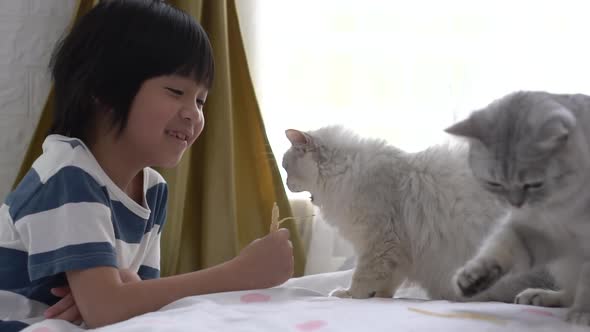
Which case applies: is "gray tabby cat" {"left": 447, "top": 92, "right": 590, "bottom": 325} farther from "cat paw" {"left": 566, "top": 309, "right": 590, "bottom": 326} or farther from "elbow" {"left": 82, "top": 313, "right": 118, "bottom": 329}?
"elbow" {"left": 82, "top": 313, "right": 118, "bottom": 329}

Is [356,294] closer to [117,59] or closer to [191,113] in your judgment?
[191,113]

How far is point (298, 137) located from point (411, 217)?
1.29 feet

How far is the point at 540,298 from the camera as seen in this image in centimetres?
108

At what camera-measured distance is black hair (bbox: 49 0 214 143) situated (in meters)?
1.24

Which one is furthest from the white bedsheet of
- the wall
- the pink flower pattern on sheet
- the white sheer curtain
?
the wall

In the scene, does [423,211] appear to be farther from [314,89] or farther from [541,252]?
→ [314,89]

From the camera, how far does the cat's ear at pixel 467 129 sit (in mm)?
999

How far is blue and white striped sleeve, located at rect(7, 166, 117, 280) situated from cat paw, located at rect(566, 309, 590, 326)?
0.75 meters

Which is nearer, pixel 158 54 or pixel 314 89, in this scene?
pixel 158 54

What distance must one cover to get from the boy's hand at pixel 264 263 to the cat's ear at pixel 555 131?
0.53 metres

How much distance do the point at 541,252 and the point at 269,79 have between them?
4.44 feet

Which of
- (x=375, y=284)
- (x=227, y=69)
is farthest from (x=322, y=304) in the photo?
(x=227, y=69)

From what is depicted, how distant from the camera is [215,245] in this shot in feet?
6.63

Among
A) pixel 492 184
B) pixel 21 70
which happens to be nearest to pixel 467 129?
pixel 492 184
